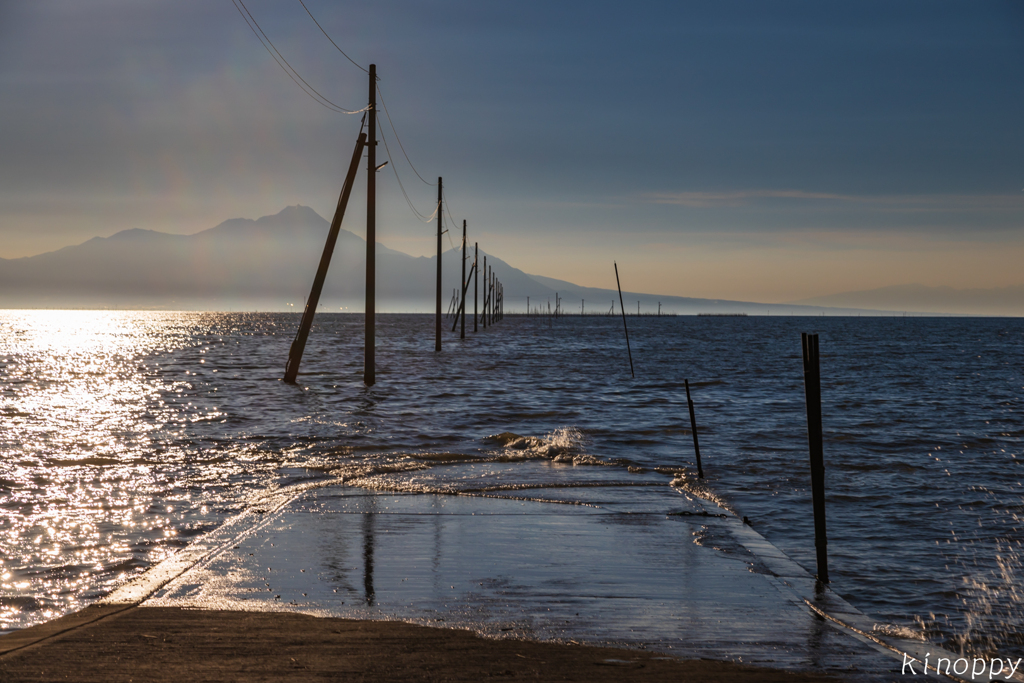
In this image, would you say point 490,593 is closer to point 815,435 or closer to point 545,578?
point 545,578

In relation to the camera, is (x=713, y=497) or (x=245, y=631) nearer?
(x=245, y=631)

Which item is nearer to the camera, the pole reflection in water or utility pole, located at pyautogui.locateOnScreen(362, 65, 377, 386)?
the pole reflection in water

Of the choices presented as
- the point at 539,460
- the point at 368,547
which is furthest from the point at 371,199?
the point at 368,547

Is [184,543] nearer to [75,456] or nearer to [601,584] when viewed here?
[601,584]


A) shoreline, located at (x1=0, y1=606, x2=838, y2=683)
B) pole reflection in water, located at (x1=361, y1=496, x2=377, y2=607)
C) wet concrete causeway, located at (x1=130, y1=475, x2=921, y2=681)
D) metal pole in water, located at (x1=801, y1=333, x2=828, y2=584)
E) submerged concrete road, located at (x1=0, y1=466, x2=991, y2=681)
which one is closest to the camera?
shoreline, located at (x1=0, y1=606, x2=838, y2=683)

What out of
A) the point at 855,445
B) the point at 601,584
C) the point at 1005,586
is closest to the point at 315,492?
the point at 601,584

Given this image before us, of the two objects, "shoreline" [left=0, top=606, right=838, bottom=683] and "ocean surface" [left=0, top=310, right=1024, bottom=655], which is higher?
"shoreline" [left=0, top=606, right=838, bottom=683]

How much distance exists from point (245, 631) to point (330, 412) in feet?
51.4

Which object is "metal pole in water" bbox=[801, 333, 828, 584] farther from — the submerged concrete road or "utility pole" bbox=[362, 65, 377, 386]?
"utility pole" bbox=[362, 65, 377, 386]

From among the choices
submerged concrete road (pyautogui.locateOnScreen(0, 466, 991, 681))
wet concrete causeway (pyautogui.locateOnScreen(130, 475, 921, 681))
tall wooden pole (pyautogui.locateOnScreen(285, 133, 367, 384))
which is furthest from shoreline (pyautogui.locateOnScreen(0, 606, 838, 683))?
tall wooden pole (pyautogui.locateOnScreen(285, 133, 367, 384))

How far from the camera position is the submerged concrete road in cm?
469

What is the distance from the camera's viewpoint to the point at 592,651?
185 inches

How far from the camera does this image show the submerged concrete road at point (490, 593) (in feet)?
15.4

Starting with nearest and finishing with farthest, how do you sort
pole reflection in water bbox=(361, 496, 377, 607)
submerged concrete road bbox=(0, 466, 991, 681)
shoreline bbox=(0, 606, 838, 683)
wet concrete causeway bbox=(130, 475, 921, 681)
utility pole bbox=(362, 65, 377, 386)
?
shoreline bbox=(0, 606, 838, 683) → submerged concrete road bbox=(0, 466, 991, 681) → wet concrete causeway bbox=(130, 475, 921, 681) → pole reflection in water bbox=(361, 496, 377, 607) → utility pole bbox=(362, 65, 377, 386)
